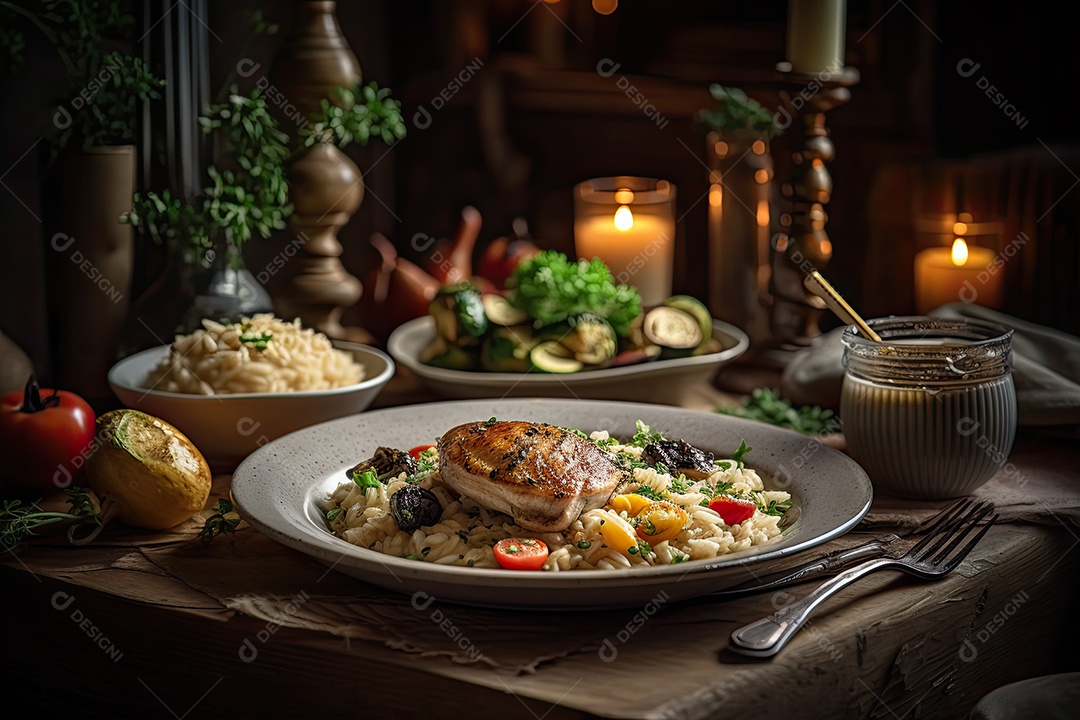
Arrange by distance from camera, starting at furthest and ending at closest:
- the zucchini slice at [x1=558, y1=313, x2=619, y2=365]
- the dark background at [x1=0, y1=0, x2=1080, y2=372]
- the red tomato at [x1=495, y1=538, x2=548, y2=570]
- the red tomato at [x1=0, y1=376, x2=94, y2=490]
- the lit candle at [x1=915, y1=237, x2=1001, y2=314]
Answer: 1. the dark background at [x1=0, y1=0, x2=1080, y2=372]
2. the lit candle at [x1=915, y1=237, x2=1001, y2=314]
3. the zucchini slice at [x1=558, y1=313, x2=619, y2=365]
4. the red tomato at [x1=0, y1=376, x2=94, y2=490]
5. the red tomato at [x1=495, y1=538, x2=548, y2=570]

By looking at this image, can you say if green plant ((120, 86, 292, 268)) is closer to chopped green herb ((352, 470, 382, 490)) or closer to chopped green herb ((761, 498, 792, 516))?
chopped green herb ((352, 470, 382, 490))

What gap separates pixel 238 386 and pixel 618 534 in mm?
1069

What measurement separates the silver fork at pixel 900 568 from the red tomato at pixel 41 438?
143cm

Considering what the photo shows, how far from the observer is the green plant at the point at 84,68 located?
2455 millimetres

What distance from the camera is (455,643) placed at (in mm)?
1557

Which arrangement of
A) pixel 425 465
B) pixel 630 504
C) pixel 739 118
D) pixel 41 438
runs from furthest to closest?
pixel 739 118 → pixel 41 438 → pixel 425 465 → pixel 630 504

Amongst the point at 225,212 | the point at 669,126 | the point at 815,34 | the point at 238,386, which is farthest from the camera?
the point at 669,126

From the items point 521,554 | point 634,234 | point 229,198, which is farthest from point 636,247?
point 521,554

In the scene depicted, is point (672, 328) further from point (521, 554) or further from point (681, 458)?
point (521, 554)

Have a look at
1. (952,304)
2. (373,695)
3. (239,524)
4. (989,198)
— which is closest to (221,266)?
(239,524)

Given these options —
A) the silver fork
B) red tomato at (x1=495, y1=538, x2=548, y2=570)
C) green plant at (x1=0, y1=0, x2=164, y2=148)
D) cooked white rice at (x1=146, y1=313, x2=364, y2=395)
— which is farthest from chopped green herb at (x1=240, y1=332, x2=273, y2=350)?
the silver fork

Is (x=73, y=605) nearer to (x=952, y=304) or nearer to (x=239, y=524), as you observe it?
(x=239, y=524)

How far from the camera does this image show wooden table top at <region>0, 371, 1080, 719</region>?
4.88 feet

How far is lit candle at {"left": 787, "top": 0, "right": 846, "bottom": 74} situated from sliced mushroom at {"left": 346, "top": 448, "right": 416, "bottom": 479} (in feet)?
5.03
